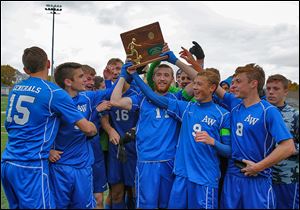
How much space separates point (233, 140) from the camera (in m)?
3.74

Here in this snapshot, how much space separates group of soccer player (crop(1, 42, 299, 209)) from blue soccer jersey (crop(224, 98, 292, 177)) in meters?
0.01

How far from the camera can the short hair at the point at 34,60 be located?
3.52 meters

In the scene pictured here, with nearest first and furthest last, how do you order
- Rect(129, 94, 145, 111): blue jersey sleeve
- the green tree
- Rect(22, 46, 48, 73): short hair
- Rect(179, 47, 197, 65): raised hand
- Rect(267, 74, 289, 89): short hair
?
Rect(22, 46, 48, 73): short hair → Rect(179, 47, 197, 65): raised hand → Rect(129, 94, 145, 111): blue jersey sleeve → Rect(267, 74, 289, 89): short hair → the green tree

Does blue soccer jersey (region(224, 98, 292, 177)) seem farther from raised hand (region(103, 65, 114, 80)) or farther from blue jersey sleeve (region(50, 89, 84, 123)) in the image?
raised hand (region(103, 65, 114, 80))

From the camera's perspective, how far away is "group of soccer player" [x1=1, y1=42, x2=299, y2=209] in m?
3.38

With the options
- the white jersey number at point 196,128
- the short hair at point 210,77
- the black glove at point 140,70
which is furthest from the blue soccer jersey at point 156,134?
the short hair at point 210,77

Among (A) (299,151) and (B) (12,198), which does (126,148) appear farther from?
(A) (299,151)

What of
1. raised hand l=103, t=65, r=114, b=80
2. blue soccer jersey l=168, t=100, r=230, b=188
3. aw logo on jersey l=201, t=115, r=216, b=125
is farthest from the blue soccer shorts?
raised hand l=103, t=65, r=114, b=80

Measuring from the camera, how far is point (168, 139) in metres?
4.04

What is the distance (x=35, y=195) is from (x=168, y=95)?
1989mm

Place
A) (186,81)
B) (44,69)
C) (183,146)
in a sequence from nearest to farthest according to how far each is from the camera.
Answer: (44,69), (183,146), (186,81)

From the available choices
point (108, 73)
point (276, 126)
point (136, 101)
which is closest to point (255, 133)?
point (276, 126)

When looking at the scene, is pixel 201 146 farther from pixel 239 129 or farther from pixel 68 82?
pixel 68 82

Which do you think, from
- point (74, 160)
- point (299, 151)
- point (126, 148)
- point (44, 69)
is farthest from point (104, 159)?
point (299, 151)
